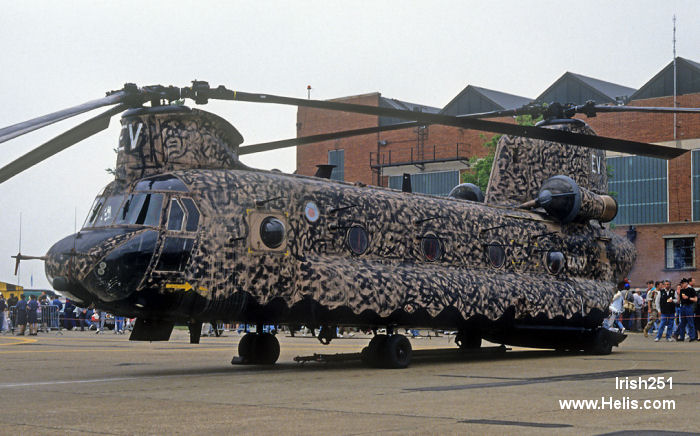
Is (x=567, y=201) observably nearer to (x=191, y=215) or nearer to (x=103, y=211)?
(x=191, y=215)

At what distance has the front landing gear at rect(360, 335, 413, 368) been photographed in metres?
16.3

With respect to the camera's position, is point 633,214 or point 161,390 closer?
point 161,390

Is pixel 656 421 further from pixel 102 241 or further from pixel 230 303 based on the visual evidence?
→ pixel 102 241

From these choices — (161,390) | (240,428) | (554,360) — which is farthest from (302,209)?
(240,428)

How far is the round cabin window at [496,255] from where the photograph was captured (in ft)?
63.8

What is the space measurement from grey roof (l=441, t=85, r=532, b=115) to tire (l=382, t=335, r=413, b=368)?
163ft

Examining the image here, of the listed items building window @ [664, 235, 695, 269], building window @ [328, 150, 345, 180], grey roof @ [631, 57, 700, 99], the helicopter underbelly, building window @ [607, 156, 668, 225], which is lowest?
the helicopter underbelly

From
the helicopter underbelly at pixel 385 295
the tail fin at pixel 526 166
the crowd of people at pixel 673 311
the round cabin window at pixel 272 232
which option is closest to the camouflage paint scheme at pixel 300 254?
the helicopter underbelly at pixel 385 295

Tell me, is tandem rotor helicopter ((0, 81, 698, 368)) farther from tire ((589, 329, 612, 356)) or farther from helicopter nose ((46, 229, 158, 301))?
tire ((589, 329, 612, 356))

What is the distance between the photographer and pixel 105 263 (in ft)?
45.2

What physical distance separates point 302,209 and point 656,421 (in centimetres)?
882

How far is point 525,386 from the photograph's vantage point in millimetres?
12102

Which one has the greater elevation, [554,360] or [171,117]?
[171,117]

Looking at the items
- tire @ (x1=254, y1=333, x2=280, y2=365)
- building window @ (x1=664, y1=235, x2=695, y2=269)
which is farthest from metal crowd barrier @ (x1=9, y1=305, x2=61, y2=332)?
building window @ (x1=664, y1=235, x2=695, y2=269)
